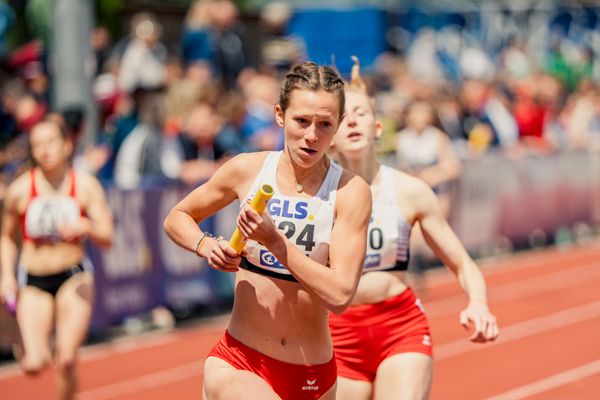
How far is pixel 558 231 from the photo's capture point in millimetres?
20641

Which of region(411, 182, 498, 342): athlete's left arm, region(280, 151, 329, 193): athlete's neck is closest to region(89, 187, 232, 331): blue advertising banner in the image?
region(411, 182, 498, 342): athlete's left arm

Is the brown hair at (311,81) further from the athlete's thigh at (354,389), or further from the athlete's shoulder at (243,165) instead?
the athlete's thigh at (354,389)

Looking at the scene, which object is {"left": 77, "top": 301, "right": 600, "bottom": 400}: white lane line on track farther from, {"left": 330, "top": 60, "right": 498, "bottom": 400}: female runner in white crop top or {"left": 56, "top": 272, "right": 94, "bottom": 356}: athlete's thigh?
{"left": 330, "top": 60, "right": 498, "bottom": 400}: female runner in white crop top

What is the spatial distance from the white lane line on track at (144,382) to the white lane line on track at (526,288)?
3628 millimetres

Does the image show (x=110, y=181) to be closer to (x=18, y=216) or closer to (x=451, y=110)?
(x=18, y=216)

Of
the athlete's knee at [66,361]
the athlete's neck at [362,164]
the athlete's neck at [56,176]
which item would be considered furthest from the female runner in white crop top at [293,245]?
the athlete's neck at [56,176]

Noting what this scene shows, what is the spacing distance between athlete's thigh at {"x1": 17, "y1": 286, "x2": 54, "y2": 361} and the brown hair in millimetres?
3718

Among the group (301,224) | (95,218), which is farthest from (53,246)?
(301,224)

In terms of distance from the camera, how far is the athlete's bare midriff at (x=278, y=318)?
17.0ft

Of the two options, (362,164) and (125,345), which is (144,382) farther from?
(362,164)

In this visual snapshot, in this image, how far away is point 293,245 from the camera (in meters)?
4.78

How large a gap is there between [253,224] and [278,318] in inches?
32.7

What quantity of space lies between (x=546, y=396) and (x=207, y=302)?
15.3 ft

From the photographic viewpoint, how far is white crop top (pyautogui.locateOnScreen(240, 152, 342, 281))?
5031 mm
